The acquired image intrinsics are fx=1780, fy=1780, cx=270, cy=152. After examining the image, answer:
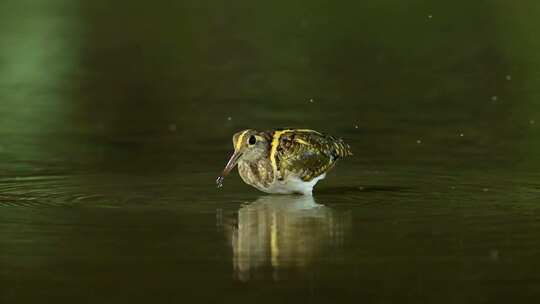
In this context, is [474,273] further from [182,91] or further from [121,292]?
[182,91]

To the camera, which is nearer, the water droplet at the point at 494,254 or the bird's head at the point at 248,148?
the water droplet at the point at 494,254

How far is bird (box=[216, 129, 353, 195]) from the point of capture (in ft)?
43.0

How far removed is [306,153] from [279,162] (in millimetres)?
220

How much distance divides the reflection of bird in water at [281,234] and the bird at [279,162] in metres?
0.14

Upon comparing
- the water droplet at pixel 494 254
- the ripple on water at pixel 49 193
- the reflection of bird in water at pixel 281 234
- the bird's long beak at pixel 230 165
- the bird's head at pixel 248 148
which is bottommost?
the water droplet at pixel 494 254

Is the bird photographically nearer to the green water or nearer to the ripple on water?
the green water

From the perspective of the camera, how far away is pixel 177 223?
38.0ft

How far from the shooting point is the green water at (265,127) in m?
9.83

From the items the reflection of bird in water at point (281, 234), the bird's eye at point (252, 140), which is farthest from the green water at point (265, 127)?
the bird's eye at point (252, 140)

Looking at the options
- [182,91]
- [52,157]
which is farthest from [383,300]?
[182,91]

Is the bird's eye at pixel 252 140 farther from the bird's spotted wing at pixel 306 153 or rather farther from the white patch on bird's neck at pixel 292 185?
the white patch on bird's neck at pixel 292 185

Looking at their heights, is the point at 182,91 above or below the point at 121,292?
above

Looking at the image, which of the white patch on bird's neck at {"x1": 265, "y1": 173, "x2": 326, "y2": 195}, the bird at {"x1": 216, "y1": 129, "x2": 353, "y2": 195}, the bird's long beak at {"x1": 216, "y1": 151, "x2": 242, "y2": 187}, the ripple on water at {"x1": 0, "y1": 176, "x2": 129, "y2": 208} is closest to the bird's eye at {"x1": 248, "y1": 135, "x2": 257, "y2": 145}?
the bird at {"x1": 216, "y1": 129, "x2": 353, "y2": 195}

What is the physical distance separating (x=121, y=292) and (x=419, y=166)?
5504 millimetres
